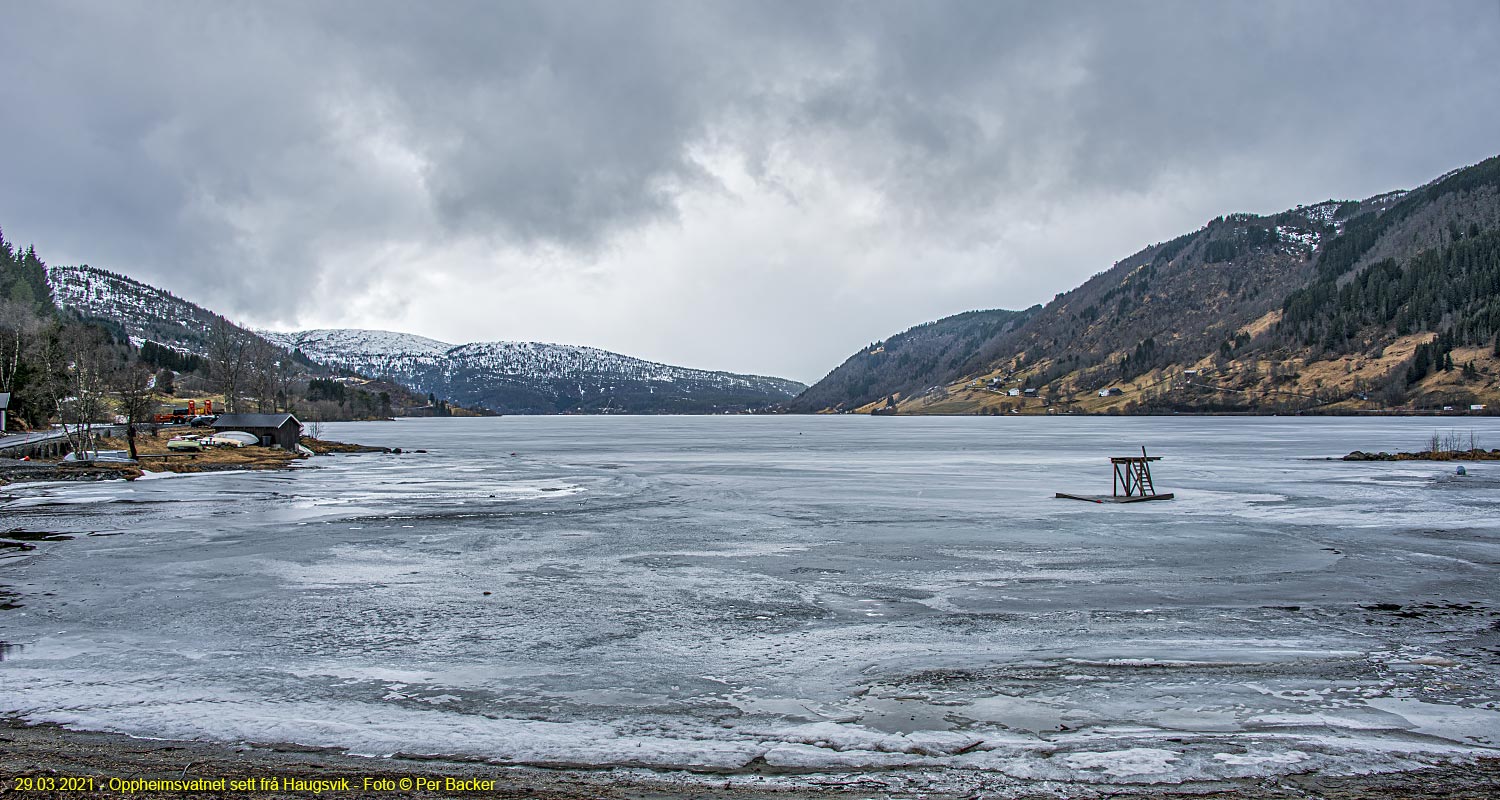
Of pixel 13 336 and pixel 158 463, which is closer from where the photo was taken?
pixel 158 463

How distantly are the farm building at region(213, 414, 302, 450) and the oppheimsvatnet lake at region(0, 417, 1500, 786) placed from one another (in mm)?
46644

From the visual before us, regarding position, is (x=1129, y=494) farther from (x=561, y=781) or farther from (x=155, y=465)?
(x=155, y=465)

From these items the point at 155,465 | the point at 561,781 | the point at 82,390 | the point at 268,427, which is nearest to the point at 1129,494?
the point at 561,781

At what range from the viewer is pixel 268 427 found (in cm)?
7356

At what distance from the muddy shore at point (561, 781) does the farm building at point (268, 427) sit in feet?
236

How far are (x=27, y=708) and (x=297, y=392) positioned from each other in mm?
195604

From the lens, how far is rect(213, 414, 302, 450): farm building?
72.9 metres

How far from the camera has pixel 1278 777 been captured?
7.48m

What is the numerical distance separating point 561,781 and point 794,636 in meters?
5.96

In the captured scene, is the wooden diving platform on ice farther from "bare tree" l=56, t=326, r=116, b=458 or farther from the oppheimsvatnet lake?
"bare tree" l=56, t=326, r=116, b=458

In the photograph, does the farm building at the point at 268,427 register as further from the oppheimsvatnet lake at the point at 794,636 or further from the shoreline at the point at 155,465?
the oppheimsvatnet lake at the point at 794,636

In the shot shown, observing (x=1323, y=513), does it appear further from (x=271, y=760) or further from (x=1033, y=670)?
(x=271, y=760)

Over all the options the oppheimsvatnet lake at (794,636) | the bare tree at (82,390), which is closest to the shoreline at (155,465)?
the bare tree at (82,390)

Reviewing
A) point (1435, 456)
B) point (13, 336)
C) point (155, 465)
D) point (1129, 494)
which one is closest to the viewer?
point (1129, 494)
